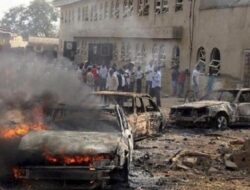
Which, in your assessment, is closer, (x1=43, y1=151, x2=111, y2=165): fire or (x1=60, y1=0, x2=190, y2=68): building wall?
(x1=43, y1=151, x2=111, y2=165): fire

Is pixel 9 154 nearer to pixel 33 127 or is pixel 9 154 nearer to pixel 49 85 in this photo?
pixel 33 127

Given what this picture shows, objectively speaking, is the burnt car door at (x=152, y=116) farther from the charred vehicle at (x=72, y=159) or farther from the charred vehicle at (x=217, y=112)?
the charred vehicle at (x=72, y=159)

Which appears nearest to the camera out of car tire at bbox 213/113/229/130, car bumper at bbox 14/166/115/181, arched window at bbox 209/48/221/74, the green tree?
car bumper at bbox 14/166/115/181

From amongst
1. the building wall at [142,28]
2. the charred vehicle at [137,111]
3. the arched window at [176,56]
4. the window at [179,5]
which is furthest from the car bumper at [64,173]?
the window at [179,5]

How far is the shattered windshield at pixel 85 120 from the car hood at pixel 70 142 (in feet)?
1.05

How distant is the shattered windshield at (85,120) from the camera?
9.77m

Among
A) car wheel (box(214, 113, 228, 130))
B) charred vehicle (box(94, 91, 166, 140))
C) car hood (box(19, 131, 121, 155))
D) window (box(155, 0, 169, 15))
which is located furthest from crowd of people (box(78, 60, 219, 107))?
car hood (box(19, 131, 121, 155))

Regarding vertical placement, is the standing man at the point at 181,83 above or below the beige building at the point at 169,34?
below

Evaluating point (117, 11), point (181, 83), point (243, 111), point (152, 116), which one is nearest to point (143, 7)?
point (117, 11)

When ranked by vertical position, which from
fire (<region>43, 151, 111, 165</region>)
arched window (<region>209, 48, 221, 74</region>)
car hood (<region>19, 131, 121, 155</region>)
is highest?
arched window (<region>209, 48, 221, 74</region>)

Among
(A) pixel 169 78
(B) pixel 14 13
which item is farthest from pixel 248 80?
(B) pixel 14 13

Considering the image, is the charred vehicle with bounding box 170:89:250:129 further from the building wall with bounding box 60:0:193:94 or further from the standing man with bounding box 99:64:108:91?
the building wall with bounding box 60:0:193:94

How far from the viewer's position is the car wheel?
57.0 ft

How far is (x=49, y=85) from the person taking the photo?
40.6ft
